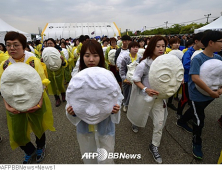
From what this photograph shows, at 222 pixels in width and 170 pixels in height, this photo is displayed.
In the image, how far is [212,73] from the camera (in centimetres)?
177

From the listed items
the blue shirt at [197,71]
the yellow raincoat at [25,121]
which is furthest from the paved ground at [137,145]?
the blue shirt at [197,71]

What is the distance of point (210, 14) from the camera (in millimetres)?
38500

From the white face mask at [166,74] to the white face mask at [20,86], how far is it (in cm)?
141

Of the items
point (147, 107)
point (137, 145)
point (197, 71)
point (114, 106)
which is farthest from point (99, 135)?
point (197, 71)

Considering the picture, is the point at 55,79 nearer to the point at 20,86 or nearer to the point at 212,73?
the point at 20,86

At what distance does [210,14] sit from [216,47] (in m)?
49.1

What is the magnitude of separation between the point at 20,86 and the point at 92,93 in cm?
89

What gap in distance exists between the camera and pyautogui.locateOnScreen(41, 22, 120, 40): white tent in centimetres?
2755

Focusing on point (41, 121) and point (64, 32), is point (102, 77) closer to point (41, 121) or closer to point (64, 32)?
point (41, 121)

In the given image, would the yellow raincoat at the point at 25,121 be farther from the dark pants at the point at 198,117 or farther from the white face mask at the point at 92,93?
the dark pants at the point at 198,117

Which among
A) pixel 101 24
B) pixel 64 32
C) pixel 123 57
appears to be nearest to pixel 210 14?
pixel 101 24

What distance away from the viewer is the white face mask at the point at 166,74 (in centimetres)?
165

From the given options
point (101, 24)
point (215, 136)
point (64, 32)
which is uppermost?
point (101, 24)

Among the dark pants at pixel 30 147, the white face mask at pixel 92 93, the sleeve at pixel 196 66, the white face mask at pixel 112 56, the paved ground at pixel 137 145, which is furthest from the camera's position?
the white face mask at pixel 112 56
